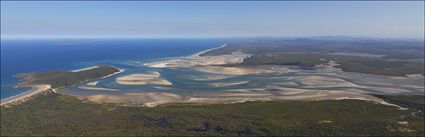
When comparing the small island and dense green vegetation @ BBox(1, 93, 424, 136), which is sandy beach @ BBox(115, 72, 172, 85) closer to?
the small island

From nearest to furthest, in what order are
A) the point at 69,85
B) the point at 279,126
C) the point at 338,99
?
1. the point at 279,126
2. the point at 338,99
3. the point at 69,85

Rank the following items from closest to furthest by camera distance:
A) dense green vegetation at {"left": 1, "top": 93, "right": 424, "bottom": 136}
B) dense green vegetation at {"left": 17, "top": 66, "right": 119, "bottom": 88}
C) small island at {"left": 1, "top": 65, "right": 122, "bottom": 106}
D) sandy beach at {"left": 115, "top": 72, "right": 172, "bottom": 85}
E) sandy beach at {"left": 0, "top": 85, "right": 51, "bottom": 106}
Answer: dense green vegetation at {"left": 1, "top": 93, "right": 424, "bottom": 136}
sandy beach at {"left": 0, "top": 85, "right": 51, "bottom": 106}
small island at {"left": 1, "top": 65, "right": 122, "bottom": 106}
dense green vegetation at {"left": 17, "top": 66, "right": 119, "bottom": 88}
sandy beach at {"left": 115, "top": 72, "right": 172, "bottom": 85}

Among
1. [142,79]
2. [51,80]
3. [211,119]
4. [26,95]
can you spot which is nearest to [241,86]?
[142,79]

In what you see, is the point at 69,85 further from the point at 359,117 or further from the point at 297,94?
the point at 359,117

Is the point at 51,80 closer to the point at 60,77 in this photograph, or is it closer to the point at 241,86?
the point at 60,77

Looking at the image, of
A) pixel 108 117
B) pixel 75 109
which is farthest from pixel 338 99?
pixel 75 109

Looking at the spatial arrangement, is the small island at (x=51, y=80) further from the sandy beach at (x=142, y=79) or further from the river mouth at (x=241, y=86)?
the sandy beach at (x=142, y=79)

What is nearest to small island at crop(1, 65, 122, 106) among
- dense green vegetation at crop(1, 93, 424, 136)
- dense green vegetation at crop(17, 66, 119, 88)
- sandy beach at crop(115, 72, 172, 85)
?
dense green vegetation at crop(17, 66, 119, 88)
